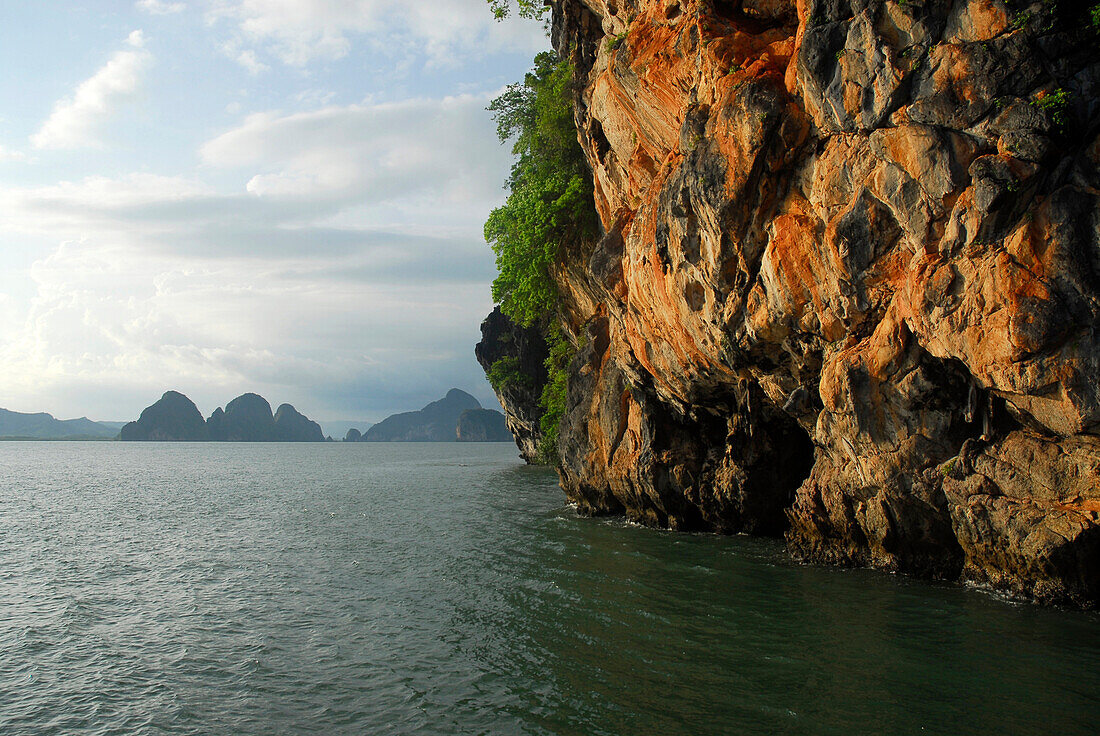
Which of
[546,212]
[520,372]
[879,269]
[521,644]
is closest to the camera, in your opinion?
[521,644]

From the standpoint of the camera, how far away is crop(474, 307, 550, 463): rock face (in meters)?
58.5

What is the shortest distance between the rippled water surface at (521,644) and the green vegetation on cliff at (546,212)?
13.5 m

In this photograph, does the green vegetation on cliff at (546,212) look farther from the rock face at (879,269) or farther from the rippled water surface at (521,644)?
the rippled water surface at (521,644)

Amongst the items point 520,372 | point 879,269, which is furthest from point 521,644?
point 520,372

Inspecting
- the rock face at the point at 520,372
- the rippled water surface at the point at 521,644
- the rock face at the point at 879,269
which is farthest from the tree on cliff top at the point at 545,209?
the rock face at the point at 520,372

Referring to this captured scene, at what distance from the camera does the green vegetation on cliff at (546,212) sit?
98.0 feet

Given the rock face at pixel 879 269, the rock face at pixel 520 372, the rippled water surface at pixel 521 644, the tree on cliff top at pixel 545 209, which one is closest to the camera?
the rippled water surface at pixel 521 644

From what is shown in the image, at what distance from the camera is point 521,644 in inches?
494

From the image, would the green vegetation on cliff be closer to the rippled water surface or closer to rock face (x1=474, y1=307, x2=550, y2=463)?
the rippled water surface

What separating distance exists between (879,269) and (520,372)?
45847 millimetres

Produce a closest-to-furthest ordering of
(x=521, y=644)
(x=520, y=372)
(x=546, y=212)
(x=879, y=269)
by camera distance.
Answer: (x=521, y=644)
(x=879, y=269)
(x=546, y=212)
(x=520, y=372)

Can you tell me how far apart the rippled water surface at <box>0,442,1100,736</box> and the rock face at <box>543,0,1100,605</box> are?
5.67 ft

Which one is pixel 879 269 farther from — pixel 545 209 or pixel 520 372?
pixel 520 372

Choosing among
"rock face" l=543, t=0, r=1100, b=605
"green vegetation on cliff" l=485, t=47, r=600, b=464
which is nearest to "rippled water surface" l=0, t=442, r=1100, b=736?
"rock face" l=543, t=0, r=1100, b=605
